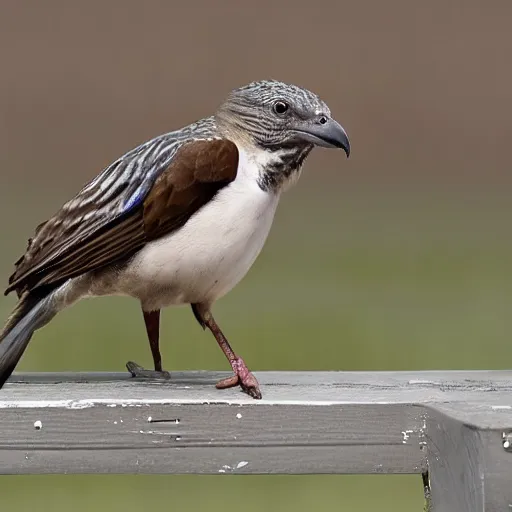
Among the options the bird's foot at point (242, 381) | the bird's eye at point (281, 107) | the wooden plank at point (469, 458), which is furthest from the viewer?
the bird's eye at point (281, 107)

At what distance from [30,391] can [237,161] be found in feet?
1.93

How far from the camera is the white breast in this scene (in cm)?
267

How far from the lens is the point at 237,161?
107 inches

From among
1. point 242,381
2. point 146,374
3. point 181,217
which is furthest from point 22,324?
point 242,381

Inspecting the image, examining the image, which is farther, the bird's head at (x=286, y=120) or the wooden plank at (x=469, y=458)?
the bird's head at (x=286, y=120)

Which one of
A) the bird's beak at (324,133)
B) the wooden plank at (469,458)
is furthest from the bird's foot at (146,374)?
the wooden plank at (469,458)

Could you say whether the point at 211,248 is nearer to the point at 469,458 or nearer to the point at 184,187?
the point at 184,187

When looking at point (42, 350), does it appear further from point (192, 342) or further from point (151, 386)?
point (151, 386)

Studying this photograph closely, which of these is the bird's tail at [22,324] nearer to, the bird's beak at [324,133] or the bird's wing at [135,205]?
the bird's wing at [135,205]

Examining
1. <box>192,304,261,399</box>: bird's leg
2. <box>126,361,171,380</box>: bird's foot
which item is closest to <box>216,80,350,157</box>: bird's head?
<box>192,304,261,399</box>: bird's leg

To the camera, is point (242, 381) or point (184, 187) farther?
point (184, 187)

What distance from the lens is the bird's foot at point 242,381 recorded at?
2477 mm

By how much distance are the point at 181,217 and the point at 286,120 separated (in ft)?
0.95

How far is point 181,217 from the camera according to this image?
268 centimetres
